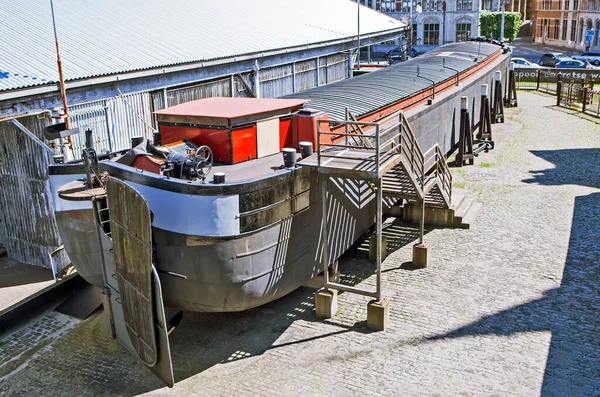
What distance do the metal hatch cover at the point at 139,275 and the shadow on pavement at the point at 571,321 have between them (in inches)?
193

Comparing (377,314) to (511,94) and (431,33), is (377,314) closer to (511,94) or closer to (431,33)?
(511,94)

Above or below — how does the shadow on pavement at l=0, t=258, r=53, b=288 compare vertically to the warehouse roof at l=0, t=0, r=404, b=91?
below

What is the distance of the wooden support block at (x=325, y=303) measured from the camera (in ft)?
37.7

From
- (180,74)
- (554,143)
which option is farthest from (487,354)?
(554,143)

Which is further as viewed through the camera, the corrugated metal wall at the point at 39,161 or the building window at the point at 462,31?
the building window at the point at 462,31

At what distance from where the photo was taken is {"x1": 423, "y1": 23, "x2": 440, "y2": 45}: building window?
69.5 metres

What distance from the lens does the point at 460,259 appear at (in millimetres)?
14258

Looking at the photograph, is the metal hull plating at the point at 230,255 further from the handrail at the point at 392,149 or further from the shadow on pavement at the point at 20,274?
the shadow on pavement at the point at 20,274

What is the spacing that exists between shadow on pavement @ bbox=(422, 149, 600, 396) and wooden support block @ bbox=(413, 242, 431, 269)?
8.31 feet

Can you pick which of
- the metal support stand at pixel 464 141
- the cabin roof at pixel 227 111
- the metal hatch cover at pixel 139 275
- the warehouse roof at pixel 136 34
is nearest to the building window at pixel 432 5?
the warehouse roof at pixel 136 34

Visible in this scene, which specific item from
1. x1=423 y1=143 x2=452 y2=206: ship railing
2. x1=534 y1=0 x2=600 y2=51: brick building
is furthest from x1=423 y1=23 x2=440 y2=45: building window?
x1=423 y1=143 x2=452 y2=206: ship railing

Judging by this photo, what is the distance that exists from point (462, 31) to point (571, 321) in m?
62.5

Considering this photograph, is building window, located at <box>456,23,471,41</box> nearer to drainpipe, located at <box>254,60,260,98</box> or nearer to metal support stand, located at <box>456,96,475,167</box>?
metal support stand, located at <box>456,96,475,167</box>

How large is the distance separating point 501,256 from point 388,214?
3.76 meters
